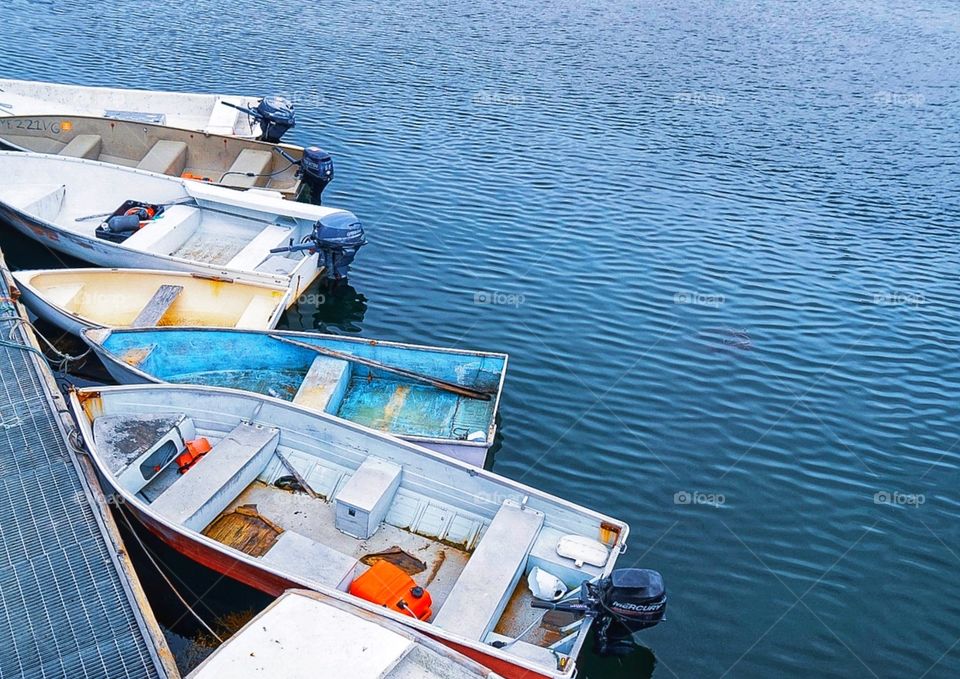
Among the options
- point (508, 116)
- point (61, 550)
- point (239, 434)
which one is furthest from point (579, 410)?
point (508, 116)

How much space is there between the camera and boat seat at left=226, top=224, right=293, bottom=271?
15617mm

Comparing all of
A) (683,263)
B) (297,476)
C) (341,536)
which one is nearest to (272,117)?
(683,263)

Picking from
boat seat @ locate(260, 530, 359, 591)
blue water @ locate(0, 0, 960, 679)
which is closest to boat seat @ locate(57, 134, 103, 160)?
blue water @ locate(0, 0, 960, 679)

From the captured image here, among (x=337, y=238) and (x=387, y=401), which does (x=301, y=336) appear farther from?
(x=337, y=238)

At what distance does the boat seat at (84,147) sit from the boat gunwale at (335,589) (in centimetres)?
1148

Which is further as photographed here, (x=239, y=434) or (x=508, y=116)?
(x=508, y=116)

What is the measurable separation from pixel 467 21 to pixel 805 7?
71.9 feet

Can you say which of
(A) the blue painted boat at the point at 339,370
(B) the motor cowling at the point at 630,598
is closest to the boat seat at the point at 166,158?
(A) the blue painted boat at the point at 339,370

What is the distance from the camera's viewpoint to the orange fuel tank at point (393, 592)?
8.73m

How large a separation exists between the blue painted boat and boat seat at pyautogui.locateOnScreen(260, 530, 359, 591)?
311cm

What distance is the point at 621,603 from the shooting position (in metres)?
8.49

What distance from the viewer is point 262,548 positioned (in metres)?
10.1

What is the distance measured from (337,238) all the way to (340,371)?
377 centimetres

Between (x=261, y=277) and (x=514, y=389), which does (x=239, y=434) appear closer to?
(x=261, y=277)
